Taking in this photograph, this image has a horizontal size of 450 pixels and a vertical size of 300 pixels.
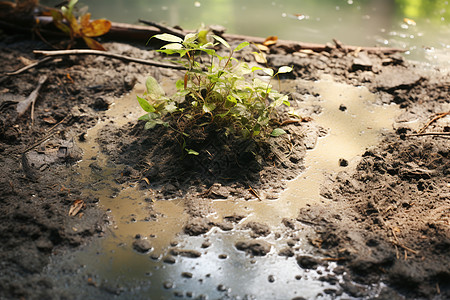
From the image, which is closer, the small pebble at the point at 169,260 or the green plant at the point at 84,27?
the small pebble at the point at 169,260

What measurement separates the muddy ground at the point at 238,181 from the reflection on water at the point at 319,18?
1.53m

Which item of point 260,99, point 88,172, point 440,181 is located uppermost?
point 260,99

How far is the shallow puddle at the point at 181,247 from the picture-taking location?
192 centimetres

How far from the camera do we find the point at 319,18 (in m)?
6.06

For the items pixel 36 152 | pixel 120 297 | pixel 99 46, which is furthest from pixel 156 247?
pixel 99 46

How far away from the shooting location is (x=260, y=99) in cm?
292

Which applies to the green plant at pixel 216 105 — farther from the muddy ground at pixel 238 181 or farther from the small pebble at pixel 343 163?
the small pebble at pixel 343 163

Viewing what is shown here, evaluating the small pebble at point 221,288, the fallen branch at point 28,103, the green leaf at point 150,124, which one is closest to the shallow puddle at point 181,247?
the small pebble at point 221,288

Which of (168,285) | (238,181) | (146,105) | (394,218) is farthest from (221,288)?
(146,105)

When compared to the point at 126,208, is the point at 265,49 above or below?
above

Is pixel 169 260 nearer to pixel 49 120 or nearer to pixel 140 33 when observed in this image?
pixel 49 120

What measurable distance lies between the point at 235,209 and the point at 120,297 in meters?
0.90

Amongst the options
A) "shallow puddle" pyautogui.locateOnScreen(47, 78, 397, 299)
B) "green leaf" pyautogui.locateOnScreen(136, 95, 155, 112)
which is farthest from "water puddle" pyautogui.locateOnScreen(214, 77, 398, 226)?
"green leaf" pyautogui.locateOnScreen(136, 95, 155, 112)

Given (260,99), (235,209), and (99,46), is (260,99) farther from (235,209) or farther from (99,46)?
(99,46)
